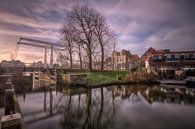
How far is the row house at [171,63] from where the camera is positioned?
2864 centimetres

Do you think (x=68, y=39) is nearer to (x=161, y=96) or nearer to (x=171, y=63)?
(x=161, y=96)

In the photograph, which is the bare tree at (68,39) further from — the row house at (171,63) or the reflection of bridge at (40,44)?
the row house at (171,63)

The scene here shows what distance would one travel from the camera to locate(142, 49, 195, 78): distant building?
28.7 metres

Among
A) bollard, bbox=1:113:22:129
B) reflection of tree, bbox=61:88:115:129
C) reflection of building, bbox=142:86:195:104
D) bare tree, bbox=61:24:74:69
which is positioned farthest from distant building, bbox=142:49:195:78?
bollard, bbox=1:113:22:129

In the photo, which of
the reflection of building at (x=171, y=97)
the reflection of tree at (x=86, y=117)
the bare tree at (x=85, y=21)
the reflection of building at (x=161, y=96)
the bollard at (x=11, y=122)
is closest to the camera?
the bollard at (x=11, y=122)

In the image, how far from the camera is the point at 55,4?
15352 millimetres

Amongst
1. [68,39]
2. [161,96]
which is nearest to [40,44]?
[68,39]

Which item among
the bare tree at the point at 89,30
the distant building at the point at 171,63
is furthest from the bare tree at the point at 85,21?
the distant building at the point at 171,63

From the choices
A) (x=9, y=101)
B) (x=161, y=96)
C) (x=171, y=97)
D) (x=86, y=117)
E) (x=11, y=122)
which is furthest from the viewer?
(x=161, y=96)

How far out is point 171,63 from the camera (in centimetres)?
2998

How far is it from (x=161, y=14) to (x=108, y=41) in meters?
11.2

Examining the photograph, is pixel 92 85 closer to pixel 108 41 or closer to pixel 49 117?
pixel 49 117

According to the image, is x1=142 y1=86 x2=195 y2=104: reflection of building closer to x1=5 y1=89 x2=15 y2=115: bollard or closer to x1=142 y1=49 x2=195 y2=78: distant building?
x1=5 y1=89 x2=15 y2=115: bollard

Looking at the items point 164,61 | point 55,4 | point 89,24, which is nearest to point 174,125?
point 55,4
